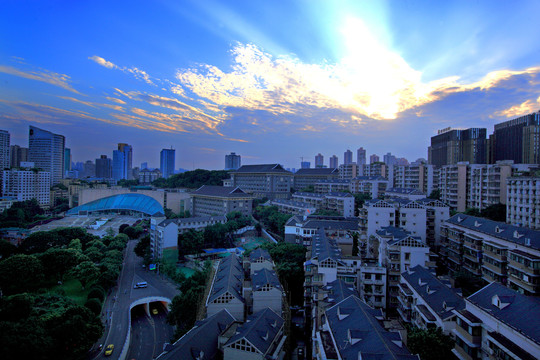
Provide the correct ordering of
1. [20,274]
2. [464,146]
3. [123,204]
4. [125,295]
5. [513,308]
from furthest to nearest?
[123,204], [464,146], [125,295], [20,274], [513,308]

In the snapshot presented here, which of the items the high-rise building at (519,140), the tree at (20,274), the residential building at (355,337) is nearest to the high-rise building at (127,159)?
the tree at (20,274)

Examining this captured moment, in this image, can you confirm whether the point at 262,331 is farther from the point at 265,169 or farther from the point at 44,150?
the point at 44,150

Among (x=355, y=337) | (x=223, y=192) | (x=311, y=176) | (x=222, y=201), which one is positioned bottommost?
(x=355, y=337)

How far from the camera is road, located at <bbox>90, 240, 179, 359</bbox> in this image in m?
13.0

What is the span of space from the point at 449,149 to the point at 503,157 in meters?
4.36

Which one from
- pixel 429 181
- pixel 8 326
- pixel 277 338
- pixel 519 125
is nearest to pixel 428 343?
pixel 277 338

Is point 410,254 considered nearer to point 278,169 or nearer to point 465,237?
point 465,237

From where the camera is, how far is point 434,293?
9719mm

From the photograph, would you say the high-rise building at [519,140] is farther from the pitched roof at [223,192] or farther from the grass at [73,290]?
the grass at [73,290]

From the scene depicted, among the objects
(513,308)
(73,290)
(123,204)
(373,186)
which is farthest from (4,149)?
(513,308)

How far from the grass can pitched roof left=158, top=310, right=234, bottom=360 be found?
28.7ft

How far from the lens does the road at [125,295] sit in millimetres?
13045

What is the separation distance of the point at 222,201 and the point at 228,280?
20932 mm

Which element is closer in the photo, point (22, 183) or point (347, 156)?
point (22, 183)
